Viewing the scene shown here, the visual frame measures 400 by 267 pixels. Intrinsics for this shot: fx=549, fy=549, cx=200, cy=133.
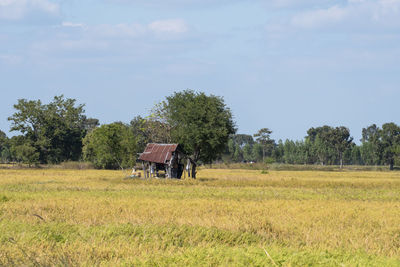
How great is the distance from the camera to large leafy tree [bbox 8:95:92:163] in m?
101

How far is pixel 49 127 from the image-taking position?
10306 cm

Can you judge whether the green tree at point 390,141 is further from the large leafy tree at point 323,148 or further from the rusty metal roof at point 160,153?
the rusty metal roof at point 160,153

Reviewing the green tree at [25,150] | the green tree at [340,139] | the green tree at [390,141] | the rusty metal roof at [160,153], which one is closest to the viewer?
the rusty metal roof at [160,153]

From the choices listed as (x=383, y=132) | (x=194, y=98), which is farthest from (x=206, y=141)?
→ (x=383, y=132)

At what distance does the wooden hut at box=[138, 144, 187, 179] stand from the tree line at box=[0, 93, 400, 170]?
12.9 feet

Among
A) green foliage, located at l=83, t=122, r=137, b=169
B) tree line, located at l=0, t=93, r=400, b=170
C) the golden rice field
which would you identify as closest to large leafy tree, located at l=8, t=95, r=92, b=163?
tree line, located at l=0, t=93, r=400, b=170

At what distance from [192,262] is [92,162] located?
91.6 meters

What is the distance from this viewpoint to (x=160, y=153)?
56.7 m

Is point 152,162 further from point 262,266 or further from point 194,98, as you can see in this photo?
point 262,266

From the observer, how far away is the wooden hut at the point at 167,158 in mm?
55344

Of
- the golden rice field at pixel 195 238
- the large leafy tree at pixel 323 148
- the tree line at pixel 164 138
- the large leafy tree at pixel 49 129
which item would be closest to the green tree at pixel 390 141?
the tree line at pixel 164 138

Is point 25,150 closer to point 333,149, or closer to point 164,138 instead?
point 164,138

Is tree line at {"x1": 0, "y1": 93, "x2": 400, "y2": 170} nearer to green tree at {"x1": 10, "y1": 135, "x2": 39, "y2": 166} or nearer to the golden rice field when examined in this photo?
green tree at {"x1": 10, "y1": 135, "x2": 39, "y2": 166}

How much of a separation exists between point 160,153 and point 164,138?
2563 centimetres
